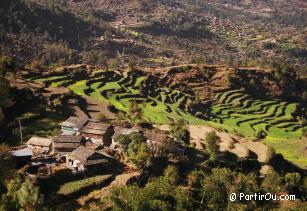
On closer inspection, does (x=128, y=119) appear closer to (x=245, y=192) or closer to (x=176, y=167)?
(x=176, y=167)

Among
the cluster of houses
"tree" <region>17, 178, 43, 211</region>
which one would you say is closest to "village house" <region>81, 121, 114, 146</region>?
the cluster of houses

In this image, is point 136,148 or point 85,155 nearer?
point 85,155

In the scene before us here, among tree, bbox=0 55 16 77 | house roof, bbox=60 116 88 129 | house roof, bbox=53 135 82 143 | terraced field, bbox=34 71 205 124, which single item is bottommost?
terraced field, bbox=34 71 205 124

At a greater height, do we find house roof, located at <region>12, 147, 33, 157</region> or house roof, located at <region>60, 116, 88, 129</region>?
house roof, located at <region>60, 116, 88, 129</region>

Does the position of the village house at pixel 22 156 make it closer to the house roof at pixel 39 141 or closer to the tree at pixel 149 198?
the house roof at pixel 39 141

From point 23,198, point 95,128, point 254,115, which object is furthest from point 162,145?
point 254,115

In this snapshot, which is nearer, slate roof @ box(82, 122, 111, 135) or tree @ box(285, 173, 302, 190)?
tree @ box(285, 173, 302, 190)

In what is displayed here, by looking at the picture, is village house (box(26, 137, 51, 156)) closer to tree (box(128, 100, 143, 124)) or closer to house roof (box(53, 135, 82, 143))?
house roof (box(53, 135, 82, 143))

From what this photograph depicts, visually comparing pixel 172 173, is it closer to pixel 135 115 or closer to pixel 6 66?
pixel 135 115
